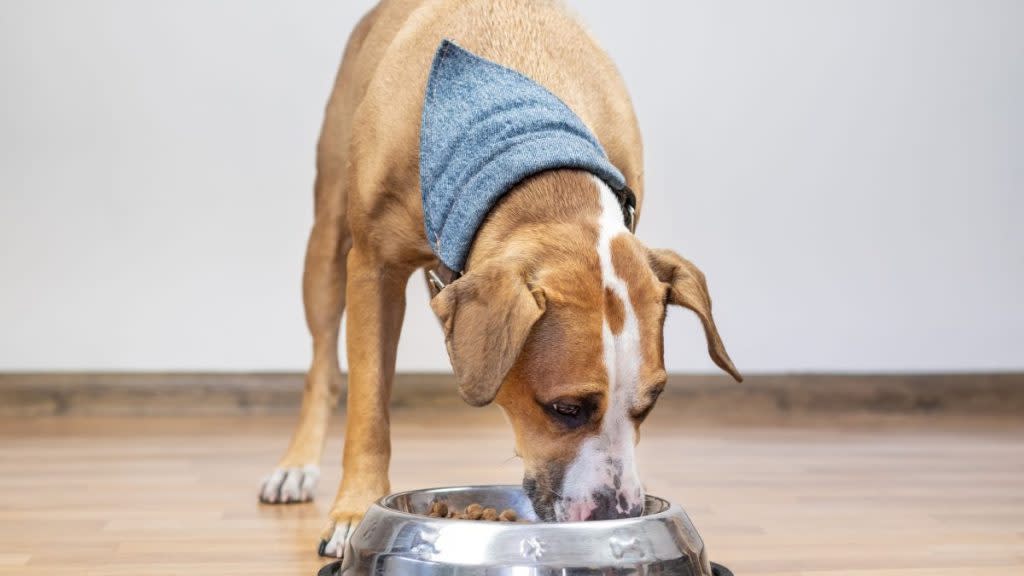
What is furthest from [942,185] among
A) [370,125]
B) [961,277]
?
[370,125]

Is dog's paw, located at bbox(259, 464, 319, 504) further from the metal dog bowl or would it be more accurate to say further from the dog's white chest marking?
the dog's white chest marking

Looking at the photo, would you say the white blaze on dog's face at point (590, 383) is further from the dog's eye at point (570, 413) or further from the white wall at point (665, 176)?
the white wall at point (665, 176)

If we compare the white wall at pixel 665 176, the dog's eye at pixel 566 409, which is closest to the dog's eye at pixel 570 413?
the dog's eye at pixel 566 409

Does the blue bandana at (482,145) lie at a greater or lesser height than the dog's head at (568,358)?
greater

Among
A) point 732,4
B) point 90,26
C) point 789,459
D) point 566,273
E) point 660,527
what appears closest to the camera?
point 660,527

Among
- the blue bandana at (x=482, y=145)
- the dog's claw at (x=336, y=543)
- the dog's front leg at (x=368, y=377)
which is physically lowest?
the dog's claw at (x=336, y=543)

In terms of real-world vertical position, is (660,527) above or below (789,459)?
above

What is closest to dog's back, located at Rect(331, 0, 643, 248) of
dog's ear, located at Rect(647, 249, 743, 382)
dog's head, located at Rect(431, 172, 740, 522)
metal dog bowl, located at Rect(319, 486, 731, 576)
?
dog's ear, located at Rect(647, 249, 743, 382)

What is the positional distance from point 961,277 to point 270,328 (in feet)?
8.67

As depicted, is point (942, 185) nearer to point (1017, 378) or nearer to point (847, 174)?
point (847, 174)

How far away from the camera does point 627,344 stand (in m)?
1.76

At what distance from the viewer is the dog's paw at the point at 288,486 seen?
276 centimetres

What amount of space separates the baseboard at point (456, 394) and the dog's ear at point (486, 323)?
111 inches

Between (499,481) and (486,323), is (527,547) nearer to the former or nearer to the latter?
(486,323)
